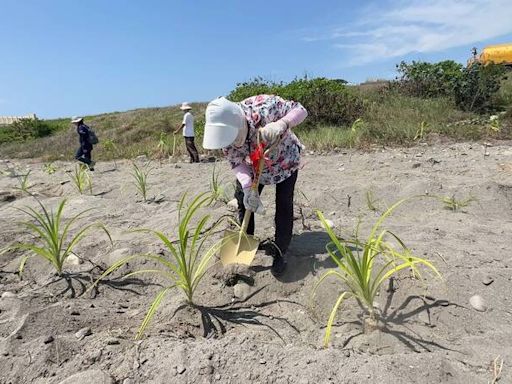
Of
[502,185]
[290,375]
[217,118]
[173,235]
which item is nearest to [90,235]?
[173,235]

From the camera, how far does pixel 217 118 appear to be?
88.0 inches

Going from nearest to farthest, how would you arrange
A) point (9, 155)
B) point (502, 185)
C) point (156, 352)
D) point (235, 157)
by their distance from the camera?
point (156, 352) < point (235, 157) < point (502, 185) < point (9, 155)

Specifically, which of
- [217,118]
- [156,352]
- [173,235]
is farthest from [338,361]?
[173,235]

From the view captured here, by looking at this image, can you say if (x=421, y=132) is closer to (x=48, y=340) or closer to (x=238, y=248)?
(x=238, y=248)

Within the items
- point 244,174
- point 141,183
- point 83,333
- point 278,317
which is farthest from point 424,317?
point 141,183

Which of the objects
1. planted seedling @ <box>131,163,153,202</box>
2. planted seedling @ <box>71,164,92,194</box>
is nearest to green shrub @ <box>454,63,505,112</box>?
planted seedling @ <box>131,163,153,202</box>

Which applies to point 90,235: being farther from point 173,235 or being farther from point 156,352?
point 156,352

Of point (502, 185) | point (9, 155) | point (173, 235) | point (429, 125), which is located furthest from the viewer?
point (9, 155)

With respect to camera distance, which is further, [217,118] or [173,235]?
[173,235]

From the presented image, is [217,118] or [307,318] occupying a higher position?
[217,118]

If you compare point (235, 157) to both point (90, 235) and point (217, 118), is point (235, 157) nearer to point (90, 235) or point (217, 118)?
point (217, 118)

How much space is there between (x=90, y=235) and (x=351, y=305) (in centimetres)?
220

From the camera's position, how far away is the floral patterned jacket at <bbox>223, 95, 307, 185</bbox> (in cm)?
247

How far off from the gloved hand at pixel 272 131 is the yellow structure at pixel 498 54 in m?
16.8
